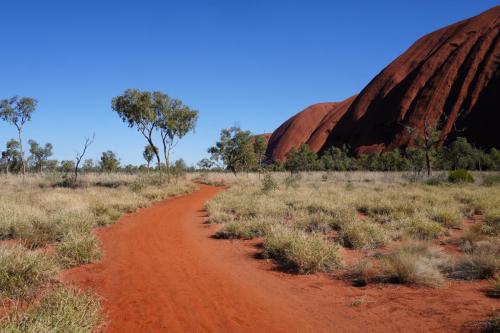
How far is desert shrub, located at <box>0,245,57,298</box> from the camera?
5148 mm

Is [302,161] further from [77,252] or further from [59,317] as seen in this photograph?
[59,317]

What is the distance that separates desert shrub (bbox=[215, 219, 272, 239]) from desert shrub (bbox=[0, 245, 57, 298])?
5.13 metres

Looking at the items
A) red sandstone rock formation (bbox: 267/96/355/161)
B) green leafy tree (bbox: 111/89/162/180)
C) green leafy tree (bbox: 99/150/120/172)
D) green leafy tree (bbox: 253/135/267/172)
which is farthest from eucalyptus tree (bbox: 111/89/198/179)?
red sandstone rock formation (bbox: 267/96/355/161)

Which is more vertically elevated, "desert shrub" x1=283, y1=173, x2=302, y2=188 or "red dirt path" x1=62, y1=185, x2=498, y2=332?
"desert shrub" x1=283, y1=173, x2=302, y2=188

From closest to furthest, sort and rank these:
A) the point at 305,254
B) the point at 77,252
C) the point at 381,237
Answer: the point at 305,254, the point at 77,252, the point at 381,237

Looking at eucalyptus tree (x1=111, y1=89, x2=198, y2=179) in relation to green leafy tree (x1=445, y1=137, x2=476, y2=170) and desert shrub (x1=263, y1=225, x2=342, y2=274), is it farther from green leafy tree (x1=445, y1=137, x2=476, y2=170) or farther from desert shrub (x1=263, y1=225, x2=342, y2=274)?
green leafy tree (x1=445, y1=137, x2=476, y2=170)

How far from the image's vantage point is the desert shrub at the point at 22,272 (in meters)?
5.15

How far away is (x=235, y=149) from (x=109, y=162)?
2812 cm

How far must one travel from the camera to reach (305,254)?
7.06 m

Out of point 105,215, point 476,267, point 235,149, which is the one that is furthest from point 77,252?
point 235,149

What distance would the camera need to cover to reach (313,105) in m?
153

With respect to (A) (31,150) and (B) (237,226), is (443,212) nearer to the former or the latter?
(B) (237,226)

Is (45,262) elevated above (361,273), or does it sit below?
above

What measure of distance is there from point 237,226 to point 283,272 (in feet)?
11.8
